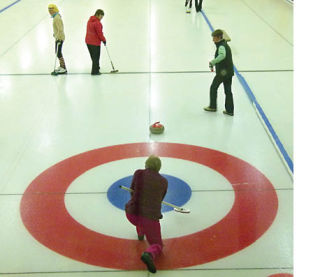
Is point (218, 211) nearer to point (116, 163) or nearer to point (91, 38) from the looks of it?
point (116, 163)

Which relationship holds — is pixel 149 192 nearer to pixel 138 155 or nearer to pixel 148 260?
pixel 148 260

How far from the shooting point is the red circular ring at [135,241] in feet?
18.0

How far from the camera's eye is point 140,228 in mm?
5559

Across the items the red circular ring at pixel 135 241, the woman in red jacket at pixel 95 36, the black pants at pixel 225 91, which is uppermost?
the woman in red jacket at pixel 95 36

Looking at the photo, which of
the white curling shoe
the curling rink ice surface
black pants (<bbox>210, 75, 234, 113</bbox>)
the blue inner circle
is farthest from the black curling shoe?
the white curling shoe

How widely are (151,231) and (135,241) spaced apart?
19.8 inches

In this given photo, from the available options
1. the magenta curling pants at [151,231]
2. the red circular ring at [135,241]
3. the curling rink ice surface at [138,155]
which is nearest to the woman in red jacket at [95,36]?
the curling rink ice surface at [138,155]

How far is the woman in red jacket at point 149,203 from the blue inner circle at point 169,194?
1021mm

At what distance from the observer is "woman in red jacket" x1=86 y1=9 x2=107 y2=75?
11.4 meters

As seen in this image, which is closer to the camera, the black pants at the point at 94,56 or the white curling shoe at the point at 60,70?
the black pants at the point at 94,56

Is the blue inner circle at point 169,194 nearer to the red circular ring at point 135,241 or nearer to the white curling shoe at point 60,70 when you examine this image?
the red circular ring at point 135,241

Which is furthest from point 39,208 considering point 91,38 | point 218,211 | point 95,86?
point 91,38
